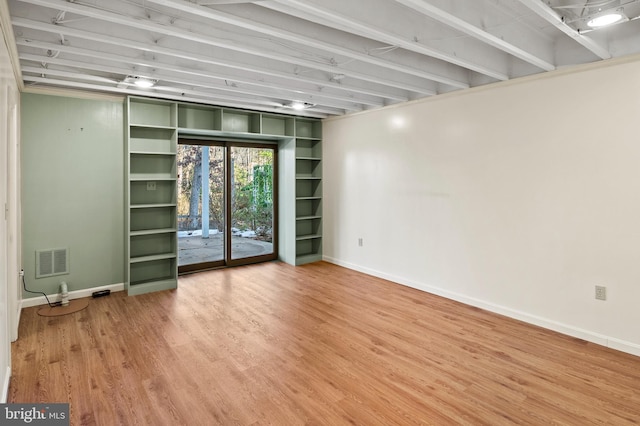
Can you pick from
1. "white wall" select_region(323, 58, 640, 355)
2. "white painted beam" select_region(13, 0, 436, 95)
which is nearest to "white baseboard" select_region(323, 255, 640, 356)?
"white wall" select_region(323, 58, 640, 355)

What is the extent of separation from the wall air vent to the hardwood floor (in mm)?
472

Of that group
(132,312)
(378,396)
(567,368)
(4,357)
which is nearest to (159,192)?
A: (132,312)

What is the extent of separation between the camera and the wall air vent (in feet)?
14.1

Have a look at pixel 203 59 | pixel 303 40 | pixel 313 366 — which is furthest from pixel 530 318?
pixel 203 59

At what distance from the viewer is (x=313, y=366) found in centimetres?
292

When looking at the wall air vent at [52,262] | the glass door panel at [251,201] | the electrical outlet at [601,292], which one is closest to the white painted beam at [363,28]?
the electrical outlet at [601,292]

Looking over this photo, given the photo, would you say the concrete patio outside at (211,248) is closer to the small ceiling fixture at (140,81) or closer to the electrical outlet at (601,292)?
the small ceiling fixture at (140,81)

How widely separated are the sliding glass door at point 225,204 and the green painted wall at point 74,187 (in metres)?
→ 1.04

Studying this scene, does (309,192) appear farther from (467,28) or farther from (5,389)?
(5,389)

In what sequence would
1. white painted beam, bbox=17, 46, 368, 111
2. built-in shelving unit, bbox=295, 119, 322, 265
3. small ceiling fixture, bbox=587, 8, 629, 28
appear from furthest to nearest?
built-in shelving unit, bbox=295, 119, 322, 265 < white painted beam, bbox=17, 46, 368, 111 < small ceiling fixture, bbox=587, 8, 629, 28

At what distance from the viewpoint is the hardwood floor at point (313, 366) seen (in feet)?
7.69

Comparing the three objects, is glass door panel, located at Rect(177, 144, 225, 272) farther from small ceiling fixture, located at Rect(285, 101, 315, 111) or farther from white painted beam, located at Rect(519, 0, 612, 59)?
white painted beam, located at Rect(519, 0, 612, 59)

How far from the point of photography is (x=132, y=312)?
4.09 meters

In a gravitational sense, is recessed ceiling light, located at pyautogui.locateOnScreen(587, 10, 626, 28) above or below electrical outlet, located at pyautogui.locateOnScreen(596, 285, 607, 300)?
above
